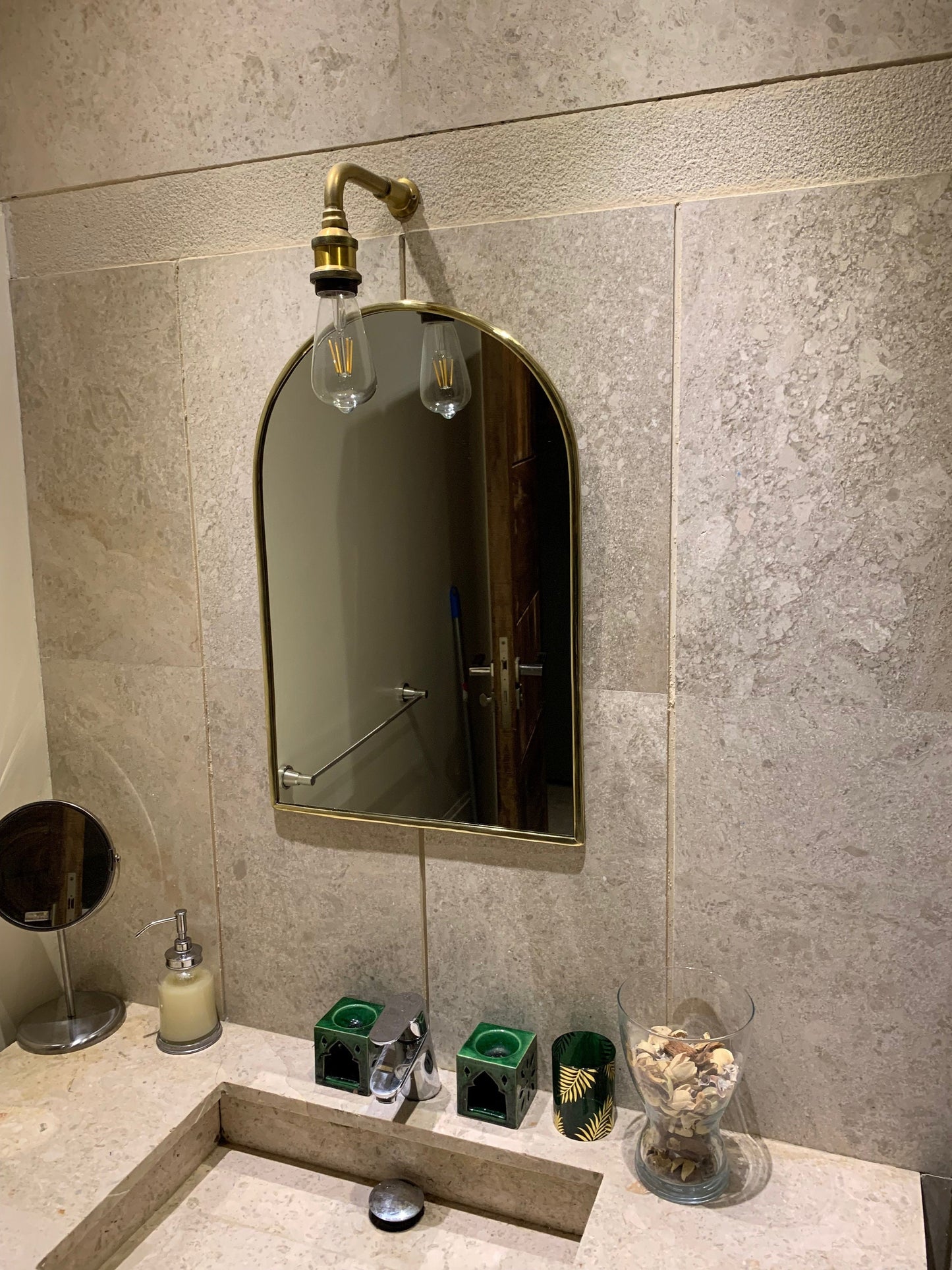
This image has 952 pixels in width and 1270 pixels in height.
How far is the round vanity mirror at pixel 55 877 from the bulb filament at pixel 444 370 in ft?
2.47

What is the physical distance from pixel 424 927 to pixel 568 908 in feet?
0.66

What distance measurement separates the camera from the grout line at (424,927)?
1.16 metres

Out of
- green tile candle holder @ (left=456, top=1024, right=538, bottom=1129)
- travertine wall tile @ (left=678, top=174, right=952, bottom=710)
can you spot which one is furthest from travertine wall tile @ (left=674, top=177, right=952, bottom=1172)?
green tile candle holder @ (left=456, top=1024, right=538, bottom=1129)

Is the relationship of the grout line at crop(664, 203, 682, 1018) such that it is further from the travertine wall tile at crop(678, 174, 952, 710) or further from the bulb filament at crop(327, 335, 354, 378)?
the bulb filament at crop(327, 335, 354, 378)

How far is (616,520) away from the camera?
3.32 feet

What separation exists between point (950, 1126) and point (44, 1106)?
1073 millimetres

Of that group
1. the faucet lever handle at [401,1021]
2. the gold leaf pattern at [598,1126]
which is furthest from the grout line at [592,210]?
the gold leaf pattern at [598,1126]

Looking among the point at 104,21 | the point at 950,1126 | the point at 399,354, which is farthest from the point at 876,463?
the point at 104,21

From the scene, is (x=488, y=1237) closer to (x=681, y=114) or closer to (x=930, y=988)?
(x=930, y=988)

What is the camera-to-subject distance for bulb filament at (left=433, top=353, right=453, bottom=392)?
1036 millimetres

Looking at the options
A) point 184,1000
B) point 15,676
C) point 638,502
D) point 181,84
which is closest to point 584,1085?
point 184,1000

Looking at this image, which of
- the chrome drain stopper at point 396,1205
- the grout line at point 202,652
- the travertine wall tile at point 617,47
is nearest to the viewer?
the travertine wall tile at point 617,47

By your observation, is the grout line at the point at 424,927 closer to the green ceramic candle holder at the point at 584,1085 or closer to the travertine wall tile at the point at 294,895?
the travertine wall tile at the point at 294,895

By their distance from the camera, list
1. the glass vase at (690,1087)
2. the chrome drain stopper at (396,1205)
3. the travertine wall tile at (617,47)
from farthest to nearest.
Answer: the chrome drain stopper at (396,1205)
the glass vase at (690,1087)
the travertine wall tile at (617,47)
